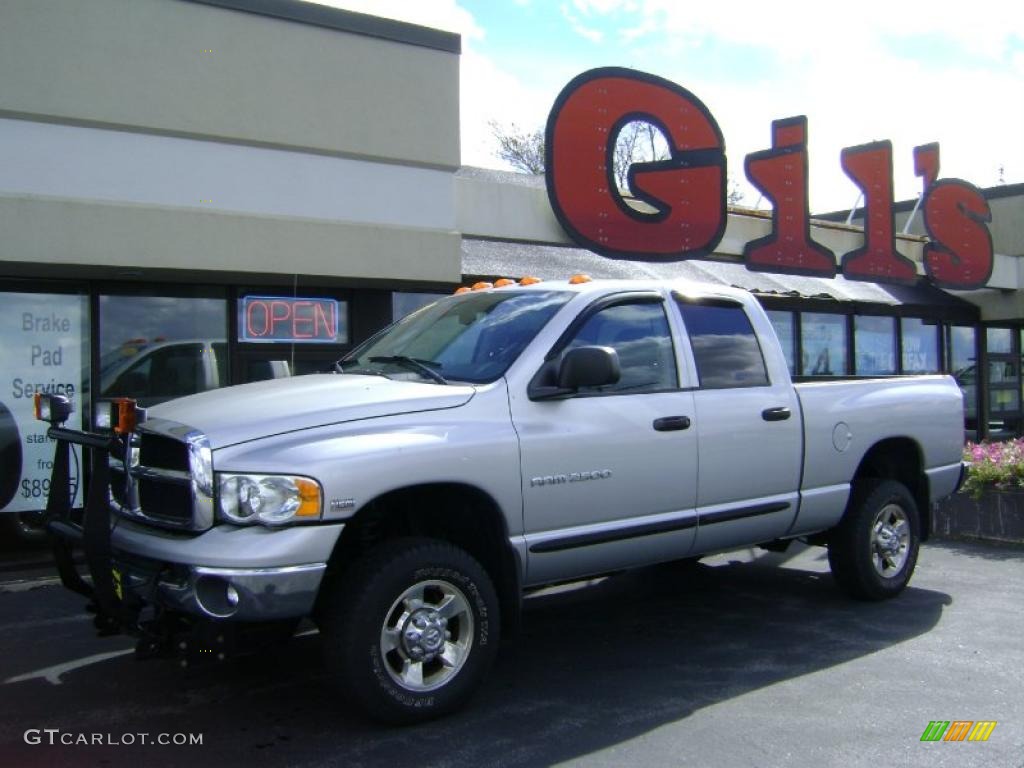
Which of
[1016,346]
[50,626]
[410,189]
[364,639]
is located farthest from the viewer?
[1016,346]

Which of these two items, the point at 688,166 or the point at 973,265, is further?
the point at 973,265

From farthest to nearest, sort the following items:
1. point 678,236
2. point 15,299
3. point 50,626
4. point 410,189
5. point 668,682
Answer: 1. point 678,236
2. point 410,189
3. point 15,299
4. point 50,626
5. point 668,682

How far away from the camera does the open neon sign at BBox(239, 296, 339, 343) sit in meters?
9.48

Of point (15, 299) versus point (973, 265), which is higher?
point (973, 265)

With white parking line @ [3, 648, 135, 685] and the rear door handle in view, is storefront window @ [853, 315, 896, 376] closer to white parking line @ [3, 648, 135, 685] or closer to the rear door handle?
the rear door handle

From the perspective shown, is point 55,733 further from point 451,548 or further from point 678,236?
point 678,236

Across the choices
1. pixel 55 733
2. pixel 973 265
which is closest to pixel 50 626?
pixel 55 733

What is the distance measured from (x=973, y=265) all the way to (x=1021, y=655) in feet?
41.0

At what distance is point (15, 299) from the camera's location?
8.51 metres

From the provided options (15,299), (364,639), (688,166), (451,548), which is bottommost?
(364,639)

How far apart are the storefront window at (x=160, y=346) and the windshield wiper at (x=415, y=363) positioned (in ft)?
14.6
